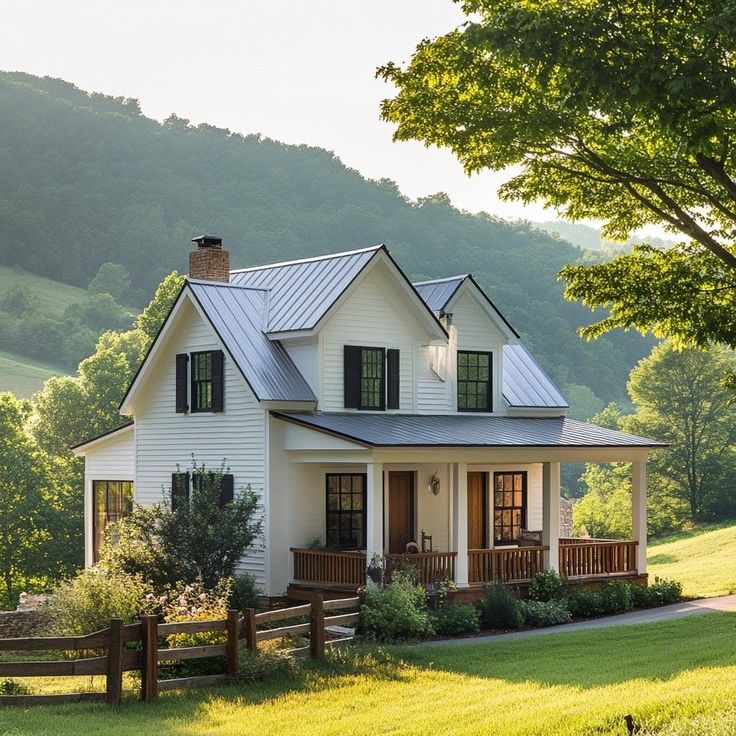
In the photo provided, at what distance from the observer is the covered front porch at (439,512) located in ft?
83.4

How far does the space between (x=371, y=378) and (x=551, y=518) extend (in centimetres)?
532

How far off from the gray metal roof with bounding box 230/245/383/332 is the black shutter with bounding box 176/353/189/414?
7.21ft

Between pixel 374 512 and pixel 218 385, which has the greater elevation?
pixel 218 385

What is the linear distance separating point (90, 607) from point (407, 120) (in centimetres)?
972

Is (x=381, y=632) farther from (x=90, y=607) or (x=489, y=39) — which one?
(x=489, y=39)

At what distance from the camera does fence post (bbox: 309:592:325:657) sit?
1873 centimetres

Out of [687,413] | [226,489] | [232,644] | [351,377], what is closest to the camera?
[232,644]

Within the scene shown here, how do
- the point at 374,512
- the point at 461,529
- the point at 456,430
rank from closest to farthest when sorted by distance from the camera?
1. the point at 374,512
2. the point at 461,529
3. the point at 456,430

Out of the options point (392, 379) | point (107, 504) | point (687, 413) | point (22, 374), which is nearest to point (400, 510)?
point (392, 379)

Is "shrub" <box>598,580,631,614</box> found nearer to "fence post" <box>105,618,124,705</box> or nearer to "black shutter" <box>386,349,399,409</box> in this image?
"black shutter" <box>386,349,399,409</box>

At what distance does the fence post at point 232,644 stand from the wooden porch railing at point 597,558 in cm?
1203

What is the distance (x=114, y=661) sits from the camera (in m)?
15.7

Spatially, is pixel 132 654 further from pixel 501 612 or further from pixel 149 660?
pixel 501 612

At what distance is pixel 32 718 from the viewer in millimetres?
14547
